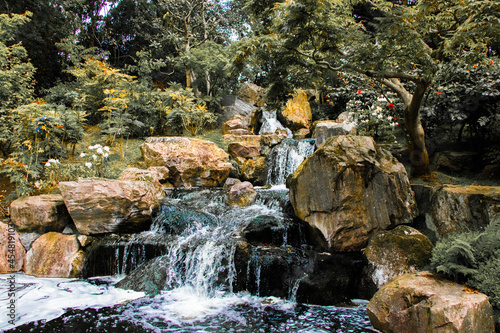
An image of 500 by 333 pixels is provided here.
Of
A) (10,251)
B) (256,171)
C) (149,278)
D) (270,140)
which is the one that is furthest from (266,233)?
(270,140)

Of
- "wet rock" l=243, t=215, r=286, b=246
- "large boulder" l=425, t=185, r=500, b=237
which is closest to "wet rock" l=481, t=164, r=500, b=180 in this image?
"large boulder" l=425, t=185, r=500, b=237

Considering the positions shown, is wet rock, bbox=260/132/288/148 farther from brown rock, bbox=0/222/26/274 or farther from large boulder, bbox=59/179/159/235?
brown rock, bbox=0/222/26/274

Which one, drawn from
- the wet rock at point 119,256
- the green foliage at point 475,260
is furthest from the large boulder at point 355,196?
the wet rock at point 119,256

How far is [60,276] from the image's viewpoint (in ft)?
19.8

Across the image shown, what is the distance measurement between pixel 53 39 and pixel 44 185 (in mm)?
14311

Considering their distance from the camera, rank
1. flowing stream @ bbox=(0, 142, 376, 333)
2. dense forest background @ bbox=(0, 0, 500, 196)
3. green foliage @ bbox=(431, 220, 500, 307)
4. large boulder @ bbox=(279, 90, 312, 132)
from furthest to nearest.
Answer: large boulder @ bbox=(279, 90, 312, 132), dense forest background @ bbox=(0, 0, 500, 196), flowing stream @ bbox=(0, 142, 376, 333), green foliage @ bbox=(431, 220, 500, 307)

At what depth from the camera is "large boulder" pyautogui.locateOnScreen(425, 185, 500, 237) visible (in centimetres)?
465

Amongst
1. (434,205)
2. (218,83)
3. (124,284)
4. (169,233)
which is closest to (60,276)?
(124,284)

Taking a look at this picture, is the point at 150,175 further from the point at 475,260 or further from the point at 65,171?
the point at 475,260

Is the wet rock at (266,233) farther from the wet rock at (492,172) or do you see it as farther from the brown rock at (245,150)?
the brown rock at (245,150)

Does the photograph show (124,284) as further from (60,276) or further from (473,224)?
(473,224)

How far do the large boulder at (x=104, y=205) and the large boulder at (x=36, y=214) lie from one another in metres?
0.55

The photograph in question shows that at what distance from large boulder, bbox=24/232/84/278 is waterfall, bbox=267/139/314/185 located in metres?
6.62

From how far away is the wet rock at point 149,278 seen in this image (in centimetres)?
532
